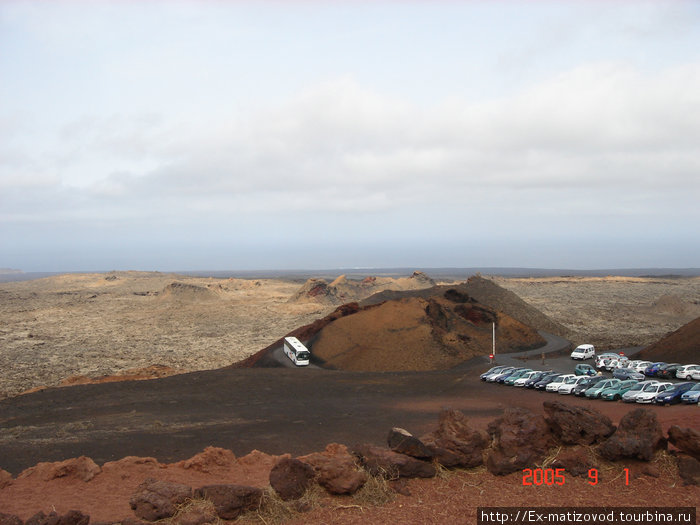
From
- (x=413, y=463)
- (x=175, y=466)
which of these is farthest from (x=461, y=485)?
(x=175, y=466)

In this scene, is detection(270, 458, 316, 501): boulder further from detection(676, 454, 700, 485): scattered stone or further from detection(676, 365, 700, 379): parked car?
detection(676, 365, 700, 379): parked car

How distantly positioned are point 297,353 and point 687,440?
3320cm

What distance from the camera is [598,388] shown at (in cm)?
2872

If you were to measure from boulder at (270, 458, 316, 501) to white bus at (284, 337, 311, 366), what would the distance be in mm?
31323

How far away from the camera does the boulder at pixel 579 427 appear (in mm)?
14375

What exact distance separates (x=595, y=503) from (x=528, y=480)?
1747 millimetres

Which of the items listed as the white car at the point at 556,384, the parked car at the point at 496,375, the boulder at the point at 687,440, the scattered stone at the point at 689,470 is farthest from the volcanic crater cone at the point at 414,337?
the scattered stone at the point at 689,470

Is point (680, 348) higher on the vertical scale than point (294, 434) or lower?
higher

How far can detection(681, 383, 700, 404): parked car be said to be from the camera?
24.6 m

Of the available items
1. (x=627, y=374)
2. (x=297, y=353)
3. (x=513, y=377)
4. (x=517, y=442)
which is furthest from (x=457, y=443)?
(x=297, y=353)

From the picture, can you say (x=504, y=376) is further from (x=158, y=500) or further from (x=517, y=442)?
(x=158, y=500)

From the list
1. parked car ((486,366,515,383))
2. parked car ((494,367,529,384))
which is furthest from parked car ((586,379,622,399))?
parked car ((486,366,515,383))

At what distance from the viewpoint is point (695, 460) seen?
12742 millimetres

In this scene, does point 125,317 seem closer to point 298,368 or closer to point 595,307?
point 298,368
